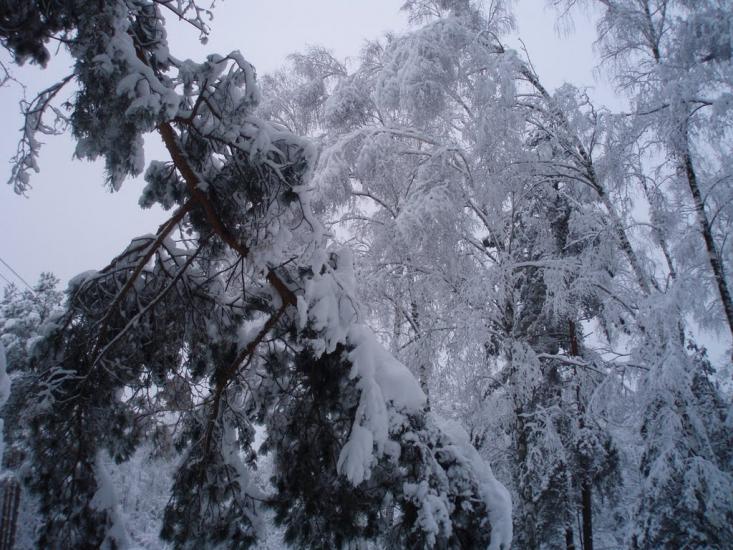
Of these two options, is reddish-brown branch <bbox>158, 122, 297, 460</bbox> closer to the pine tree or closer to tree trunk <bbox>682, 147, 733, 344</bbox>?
the pine tree

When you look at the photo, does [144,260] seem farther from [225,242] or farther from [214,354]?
[214,354]

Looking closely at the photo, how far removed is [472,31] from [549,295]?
396cm

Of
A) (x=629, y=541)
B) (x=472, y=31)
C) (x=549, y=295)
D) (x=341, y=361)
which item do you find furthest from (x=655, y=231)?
(x=341, y=361)

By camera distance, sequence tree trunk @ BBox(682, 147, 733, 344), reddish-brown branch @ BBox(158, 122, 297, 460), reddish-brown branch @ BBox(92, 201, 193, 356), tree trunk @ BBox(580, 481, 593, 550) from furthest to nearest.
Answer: tree trunk @ BBox(580, 481, 593, 550), tree trunk @ BBox(682, 147, 733, 344), reddish-brown branch @ BBox(92, 201, 193, 356), reddish-brown branch @ BBox(158, 122, 297, 460)

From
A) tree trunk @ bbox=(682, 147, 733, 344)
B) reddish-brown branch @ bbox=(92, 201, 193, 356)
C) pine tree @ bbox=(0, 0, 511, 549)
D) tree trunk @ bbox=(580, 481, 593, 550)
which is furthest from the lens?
tree trunk @ bbox=(580, 481, 593, 550)

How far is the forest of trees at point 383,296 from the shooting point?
252cm

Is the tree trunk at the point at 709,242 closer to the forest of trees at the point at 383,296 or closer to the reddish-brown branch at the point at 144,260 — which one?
the forest of trees at the point at 383,296

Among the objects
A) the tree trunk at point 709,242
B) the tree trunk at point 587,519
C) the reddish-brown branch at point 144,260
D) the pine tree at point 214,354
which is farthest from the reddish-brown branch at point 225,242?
the tree trunk at point 587,519

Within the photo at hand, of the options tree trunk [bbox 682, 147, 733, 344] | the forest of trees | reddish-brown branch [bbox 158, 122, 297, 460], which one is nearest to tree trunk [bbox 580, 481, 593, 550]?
the forest of trees

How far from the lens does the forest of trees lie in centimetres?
252

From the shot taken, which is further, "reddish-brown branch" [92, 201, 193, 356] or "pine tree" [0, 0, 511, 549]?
"reddish-brown branch" [92, 201, 193, 356]

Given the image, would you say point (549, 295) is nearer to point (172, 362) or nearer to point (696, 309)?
point (696, 309)

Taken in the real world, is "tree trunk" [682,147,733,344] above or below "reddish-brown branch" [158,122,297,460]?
above

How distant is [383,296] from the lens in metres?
7.65
